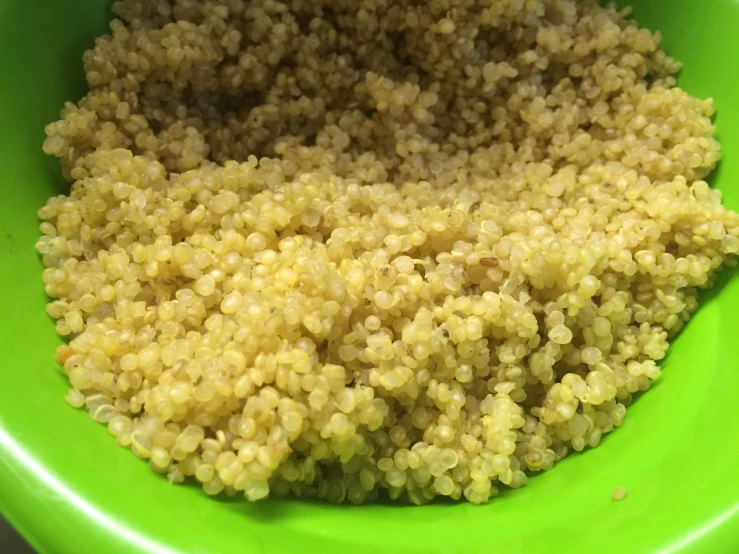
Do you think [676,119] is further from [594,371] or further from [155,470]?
[155,470]

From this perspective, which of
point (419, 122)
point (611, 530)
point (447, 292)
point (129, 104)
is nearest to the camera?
point (611, 530)

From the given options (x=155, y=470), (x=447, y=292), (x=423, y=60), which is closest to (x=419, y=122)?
(x=423, y=60)

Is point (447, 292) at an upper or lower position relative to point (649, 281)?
lower

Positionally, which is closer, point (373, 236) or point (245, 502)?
point (245, 502)

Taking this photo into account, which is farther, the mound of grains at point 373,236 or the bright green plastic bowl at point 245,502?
the mound of grains at point 373,236
